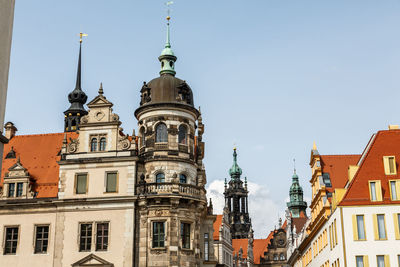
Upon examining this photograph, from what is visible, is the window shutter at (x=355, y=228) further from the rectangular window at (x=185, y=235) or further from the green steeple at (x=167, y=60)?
the green steeple at (x=167, y=60)

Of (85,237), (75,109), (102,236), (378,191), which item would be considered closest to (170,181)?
(102,236)

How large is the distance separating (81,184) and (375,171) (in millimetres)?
21348

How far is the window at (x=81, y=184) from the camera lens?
4431 centimetres

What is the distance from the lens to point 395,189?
37719mm

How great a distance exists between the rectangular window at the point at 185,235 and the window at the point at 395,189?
14.7 meters

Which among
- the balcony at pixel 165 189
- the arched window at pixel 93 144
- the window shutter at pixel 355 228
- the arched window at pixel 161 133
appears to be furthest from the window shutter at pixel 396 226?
the arched window at pixel 93 144

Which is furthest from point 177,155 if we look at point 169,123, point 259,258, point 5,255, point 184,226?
point 259,258

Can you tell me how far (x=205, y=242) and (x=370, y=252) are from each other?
49.0 ft

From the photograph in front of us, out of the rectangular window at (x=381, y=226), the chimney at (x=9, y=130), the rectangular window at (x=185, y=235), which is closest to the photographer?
Result: the rectangular window at (x=381, y=226)

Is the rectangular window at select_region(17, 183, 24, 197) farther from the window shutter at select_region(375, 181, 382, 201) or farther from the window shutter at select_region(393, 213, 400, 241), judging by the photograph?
the window shutter at select_region(393, 213, 400, 241)

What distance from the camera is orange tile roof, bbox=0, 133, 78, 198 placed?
4575 cm

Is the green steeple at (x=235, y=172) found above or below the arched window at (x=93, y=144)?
above

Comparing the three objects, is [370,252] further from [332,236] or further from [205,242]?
[205,242]

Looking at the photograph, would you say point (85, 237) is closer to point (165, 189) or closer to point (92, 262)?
point (92, 262)
